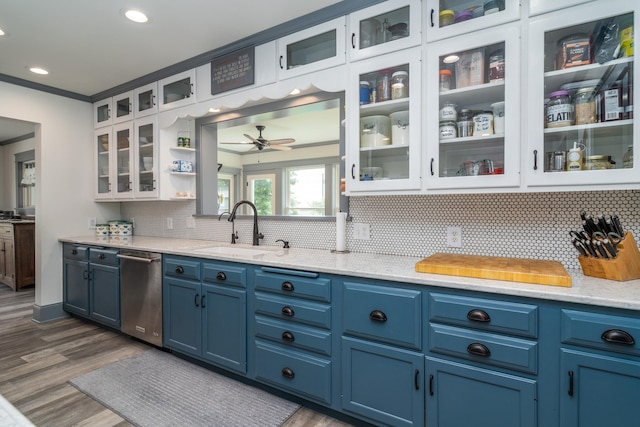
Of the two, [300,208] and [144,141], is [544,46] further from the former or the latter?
[300,208]

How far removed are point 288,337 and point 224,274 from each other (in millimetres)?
621

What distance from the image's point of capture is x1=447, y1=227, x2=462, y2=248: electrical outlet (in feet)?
6.78

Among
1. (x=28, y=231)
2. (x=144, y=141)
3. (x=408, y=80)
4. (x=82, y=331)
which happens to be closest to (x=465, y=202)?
(x=408, y=80)

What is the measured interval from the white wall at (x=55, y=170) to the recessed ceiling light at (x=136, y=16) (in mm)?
1957

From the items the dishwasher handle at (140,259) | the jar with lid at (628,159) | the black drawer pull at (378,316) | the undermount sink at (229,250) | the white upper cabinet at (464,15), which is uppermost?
the white upper cabinet at (464,15)

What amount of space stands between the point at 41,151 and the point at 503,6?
4.18m

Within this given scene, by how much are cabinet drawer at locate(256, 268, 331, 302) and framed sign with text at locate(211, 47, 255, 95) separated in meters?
1.47

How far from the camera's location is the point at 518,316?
1360mm

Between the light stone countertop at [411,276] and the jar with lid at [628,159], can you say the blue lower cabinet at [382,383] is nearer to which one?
the light stone countertop at [411,276]

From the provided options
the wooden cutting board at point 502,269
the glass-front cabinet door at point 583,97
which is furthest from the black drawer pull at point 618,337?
the glass-front cabinet door at point 583,97

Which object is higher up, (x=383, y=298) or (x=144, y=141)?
(x=144, y=141)

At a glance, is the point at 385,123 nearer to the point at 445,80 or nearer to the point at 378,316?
the point at 445,80

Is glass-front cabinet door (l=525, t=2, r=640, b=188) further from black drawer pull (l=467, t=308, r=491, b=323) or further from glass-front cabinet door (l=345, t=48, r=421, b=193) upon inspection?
black drawer pull (l=467, t=308, r=491, b=323)

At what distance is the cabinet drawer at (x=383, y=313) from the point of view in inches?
62.4
